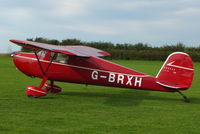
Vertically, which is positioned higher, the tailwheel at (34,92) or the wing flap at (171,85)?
the wing flap at (171,85)

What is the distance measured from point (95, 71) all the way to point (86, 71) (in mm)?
359

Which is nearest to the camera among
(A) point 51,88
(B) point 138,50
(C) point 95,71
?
(C) point 95,71

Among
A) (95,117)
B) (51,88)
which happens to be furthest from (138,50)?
(95,117)

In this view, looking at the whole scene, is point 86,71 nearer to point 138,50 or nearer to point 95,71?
point 95,71

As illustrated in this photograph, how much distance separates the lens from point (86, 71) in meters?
11.2

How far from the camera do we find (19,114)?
7.55 m

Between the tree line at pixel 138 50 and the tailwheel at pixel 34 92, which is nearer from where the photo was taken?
the tailwheel at pixel 34 92

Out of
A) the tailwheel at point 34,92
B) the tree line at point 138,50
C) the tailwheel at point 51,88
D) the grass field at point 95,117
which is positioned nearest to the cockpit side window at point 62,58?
the tailwheel at point 51,88

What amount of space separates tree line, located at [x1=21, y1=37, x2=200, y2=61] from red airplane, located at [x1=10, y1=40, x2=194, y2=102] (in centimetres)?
4600

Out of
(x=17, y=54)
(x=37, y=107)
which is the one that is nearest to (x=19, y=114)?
(x=37, y=107)

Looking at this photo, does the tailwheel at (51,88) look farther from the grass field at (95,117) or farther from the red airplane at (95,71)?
the grass field at (95,117)

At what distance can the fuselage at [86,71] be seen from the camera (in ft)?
35.3

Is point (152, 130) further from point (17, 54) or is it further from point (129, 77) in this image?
point (17, 54)

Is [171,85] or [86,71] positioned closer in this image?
[171,85]
